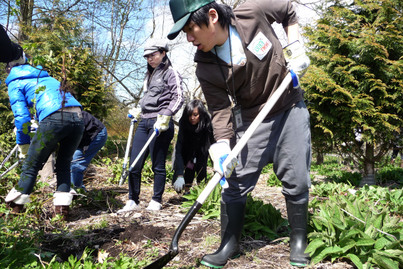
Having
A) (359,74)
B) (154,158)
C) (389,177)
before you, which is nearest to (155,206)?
(154,158)

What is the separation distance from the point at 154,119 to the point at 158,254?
1.87 m

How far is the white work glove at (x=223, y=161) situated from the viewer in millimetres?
2193

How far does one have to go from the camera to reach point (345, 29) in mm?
5621

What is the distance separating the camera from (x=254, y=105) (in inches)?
98.5

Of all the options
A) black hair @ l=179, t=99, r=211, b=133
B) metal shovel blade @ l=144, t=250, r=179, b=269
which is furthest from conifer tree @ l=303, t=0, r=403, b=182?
metal shovel blade @ l=144, t=250, r=179, b=269

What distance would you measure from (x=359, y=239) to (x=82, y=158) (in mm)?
3844

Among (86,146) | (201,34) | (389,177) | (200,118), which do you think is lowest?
(389,177)

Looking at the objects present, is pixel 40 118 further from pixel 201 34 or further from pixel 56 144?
pixel 201 34

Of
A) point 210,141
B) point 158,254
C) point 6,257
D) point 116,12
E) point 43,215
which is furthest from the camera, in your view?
point 116,12

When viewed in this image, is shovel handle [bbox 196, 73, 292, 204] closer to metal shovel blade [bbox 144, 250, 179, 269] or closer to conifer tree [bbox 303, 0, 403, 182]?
metal shovel blade [bbox 144, 250, 179, 269]

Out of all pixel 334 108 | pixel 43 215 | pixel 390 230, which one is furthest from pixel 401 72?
pixel 43 215

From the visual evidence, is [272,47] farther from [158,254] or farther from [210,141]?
[210,141]

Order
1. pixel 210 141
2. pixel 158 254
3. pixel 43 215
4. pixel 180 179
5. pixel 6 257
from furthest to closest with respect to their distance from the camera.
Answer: pixel 210 141 < pixel 180 179 < pixel 43 215 < pixel 158 254 < pixel 6 257

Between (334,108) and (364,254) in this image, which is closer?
(364,254)
